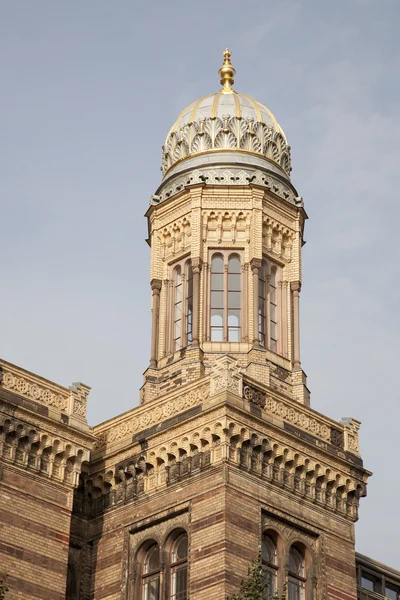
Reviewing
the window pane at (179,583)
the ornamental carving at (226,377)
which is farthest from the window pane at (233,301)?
the window pane at (179,583)

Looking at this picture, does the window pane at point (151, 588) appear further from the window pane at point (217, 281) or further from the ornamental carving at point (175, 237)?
the ornamental carving at point (175, 237)

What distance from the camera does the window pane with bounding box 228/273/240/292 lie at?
4347cm

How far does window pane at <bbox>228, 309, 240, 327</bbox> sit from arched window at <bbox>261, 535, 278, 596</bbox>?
8.44 meters

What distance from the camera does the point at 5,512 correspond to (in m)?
35.8

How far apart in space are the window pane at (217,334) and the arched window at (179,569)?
7.78 metres

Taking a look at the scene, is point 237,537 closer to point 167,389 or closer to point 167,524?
point 167,524

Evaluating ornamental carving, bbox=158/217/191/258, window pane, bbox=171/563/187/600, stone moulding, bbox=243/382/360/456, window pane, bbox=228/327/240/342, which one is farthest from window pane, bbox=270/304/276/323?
window pane, bbox=171/563/187/600

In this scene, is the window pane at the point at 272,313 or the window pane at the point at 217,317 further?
the window pane at the point at 272,313

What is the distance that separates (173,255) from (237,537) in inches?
481

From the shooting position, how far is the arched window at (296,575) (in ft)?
121

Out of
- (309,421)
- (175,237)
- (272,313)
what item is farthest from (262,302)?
(309,421)

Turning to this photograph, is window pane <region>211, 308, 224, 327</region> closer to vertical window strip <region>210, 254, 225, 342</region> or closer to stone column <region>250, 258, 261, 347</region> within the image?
vertical window strip <region>210, 254, 225, 342</region>

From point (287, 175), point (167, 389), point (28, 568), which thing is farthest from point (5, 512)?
point (287, 175)

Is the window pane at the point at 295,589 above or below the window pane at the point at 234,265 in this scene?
below
